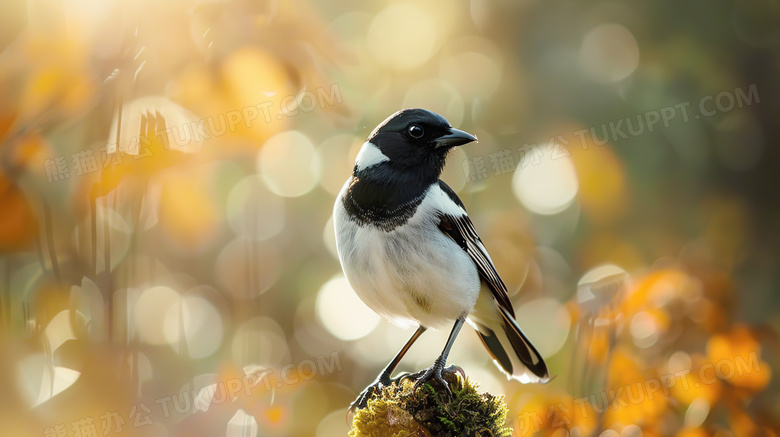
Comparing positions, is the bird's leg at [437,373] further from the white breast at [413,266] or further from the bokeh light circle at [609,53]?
the bokeh light circle at [609,53]

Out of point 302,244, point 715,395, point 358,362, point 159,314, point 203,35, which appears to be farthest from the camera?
point 302,244

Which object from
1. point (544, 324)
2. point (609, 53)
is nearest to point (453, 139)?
point (544, 324)

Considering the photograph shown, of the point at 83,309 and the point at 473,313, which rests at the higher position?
the point at 83,309

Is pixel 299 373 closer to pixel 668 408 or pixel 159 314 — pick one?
pixel 159 314

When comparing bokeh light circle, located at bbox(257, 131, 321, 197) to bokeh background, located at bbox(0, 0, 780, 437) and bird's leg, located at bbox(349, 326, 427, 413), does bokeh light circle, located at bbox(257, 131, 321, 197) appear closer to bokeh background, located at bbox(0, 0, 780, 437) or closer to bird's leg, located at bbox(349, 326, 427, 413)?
bokeh background, located at bbox(0, 0, 780, 437)

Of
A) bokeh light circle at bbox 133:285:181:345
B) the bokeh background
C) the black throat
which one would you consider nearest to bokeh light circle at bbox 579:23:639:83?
the bokeh background

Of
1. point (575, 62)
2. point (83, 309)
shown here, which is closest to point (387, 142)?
point (83, 309)
